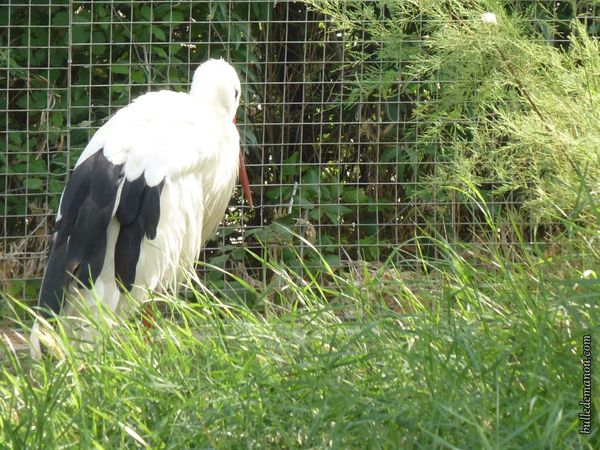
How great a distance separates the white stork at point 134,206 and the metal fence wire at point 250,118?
0.86 metres

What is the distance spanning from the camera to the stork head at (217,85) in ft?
17.8

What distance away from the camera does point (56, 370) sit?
3.53 metres

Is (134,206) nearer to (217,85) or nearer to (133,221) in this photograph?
(133,221)

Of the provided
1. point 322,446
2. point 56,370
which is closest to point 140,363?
point 56,370

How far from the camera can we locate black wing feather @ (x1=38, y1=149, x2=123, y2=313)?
15.5 feet

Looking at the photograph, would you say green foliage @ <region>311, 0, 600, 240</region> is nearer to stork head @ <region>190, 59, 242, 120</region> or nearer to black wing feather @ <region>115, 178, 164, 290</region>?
stork head @ <region>190, 59, 242, 120</region>

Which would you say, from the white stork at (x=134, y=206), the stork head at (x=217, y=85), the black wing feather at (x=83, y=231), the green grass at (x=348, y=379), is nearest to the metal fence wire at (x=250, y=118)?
the stork head at (x=217, y=85)

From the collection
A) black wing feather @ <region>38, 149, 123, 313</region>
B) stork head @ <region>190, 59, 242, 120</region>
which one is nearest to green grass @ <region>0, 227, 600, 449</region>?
black wing feather @ <region>38, 149, 123, 313</region>

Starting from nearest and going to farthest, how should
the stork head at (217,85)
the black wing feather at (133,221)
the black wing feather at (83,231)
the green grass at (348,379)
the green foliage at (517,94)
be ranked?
the green grass at (348,379), the green foliage at (517,94), the black wing feather at (83,231), the black wing feather at (133,221), the stork head at (217,85)

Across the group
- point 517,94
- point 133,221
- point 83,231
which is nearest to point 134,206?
point 133,221

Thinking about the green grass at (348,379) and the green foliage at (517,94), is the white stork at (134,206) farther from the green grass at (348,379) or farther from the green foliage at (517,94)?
the green grass at (348,379)

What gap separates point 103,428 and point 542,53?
1.92m

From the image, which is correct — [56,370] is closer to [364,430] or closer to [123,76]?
[364,430]

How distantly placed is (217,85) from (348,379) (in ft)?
7.94
